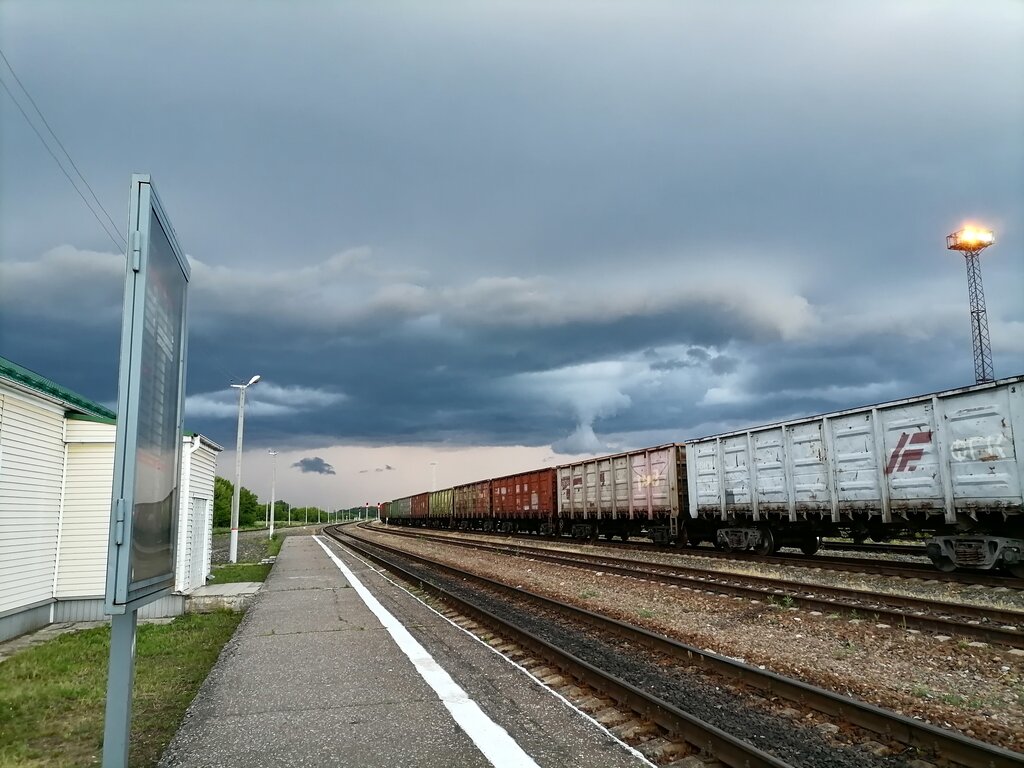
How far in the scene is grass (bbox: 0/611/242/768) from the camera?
227 inches

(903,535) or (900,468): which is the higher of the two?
(900,468)

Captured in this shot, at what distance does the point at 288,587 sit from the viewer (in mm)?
15688

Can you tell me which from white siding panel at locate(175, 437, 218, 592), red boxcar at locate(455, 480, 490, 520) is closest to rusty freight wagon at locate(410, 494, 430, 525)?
red boxcar at locate(455, 480, 490, 520)

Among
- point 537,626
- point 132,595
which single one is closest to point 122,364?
point 132,595

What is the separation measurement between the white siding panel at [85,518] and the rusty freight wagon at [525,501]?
23.0 m

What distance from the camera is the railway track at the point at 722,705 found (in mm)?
4688

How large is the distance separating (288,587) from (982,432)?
48.5 ft

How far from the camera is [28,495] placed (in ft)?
37.1

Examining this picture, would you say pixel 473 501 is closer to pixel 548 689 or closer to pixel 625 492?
pixel 625 492

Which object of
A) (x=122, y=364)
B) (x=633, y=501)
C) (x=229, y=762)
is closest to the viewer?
(x=122, y=364)

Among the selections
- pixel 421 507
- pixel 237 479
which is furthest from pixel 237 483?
pixel 421 507

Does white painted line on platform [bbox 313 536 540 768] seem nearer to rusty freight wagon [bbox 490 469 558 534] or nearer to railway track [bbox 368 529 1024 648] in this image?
railway track [bbox 368 529 1024 648]

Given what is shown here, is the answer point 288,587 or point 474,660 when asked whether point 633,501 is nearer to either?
point 288,587

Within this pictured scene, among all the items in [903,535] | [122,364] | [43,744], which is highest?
[122,364]
